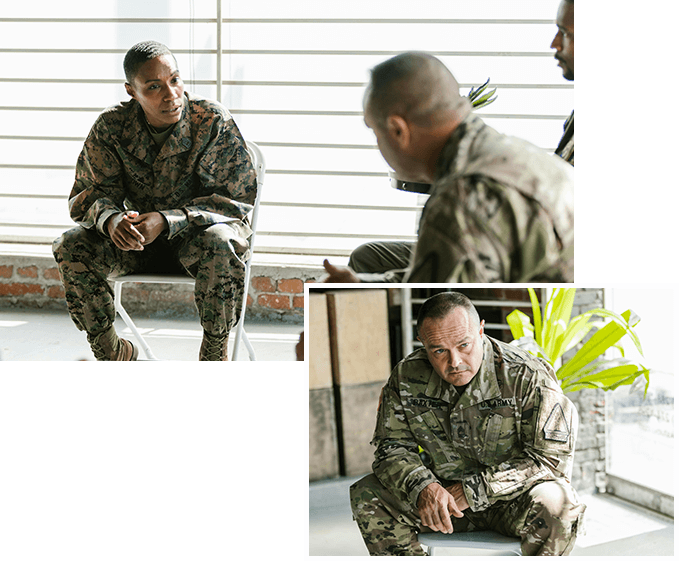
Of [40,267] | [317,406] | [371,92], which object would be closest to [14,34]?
[40,267]

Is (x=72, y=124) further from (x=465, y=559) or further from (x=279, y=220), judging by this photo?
(x=465, y=559)

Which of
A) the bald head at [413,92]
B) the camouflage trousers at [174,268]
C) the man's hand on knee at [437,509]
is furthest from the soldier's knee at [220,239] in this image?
the man's hand on knee at [437,509]

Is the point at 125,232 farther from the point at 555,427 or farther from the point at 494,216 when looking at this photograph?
the point at 555,427

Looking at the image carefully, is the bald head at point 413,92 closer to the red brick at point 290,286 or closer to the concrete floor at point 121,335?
the concrete floor at point 121,335

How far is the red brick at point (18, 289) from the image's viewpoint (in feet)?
7.01

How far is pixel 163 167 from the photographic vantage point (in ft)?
5.78

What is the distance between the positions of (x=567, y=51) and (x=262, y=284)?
3.91ft

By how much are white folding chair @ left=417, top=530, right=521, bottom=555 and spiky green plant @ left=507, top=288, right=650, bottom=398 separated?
0.30 m

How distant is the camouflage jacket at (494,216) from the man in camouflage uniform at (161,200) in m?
0.71

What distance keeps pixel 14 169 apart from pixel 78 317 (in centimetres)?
121

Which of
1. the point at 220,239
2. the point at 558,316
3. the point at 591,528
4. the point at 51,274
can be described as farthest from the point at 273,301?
the point at 591,528

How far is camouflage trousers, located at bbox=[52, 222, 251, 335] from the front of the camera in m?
1.72

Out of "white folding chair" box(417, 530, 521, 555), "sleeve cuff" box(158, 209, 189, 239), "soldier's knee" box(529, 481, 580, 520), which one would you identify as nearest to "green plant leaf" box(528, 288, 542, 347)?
"soldier's knee" box(529, 481, 580, 520)

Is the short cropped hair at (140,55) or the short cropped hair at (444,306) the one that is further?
the short cropped hair at (140,55)
